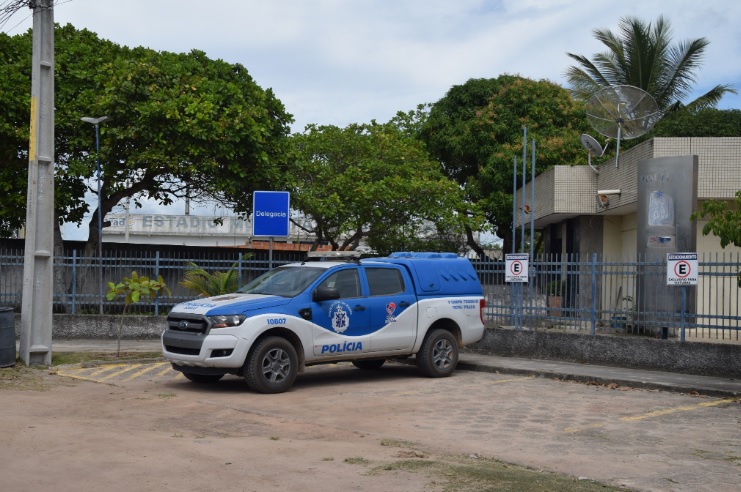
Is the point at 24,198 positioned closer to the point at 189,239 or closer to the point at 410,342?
the point at 410,342

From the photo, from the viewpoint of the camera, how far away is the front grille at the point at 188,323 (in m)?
11.7


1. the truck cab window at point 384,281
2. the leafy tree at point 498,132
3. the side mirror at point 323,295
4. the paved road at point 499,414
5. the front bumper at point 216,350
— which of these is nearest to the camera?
the paved road at point 499,414

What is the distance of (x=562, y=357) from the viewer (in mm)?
15641

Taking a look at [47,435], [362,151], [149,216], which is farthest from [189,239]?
[47,435]

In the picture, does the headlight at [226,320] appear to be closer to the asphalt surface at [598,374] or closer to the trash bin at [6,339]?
the trash bin at [6,339]

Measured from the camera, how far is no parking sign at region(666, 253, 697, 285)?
44.6 feet

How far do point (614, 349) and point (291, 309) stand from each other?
5.98 meters

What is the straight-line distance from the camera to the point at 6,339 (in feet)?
44.5

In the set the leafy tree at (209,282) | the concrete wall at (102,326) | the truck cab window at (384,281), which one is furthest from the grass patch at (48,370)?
the truck cab window at (384,281)

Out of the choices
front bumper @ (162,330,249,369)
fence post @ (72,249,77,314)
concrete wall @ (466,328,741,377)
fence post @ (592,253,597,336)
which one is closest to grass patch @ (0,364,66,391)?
front bumper @ (162,330,249,369)

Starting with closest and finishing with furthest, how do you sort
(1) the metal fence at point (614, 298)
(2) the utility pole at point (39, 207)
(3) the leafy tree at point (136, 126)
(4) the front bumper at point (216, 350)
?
1. (4) the front bumper at point (216, 350)
2. (2) the utility pole at point (39, 207)
3. (1) the metal fence at point (614, 298)
4. (3) the leafy tree at point (136, 126)

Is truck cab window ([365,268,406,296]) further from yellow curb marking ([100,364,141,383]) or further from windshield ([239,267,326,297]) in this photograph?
yellow curb marking ([100,364,141,383])

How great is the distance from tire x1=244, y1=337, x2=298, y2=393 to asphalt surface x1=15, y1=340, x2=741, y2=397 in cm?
417

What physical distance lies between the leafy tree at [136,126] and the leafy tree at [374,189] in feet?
27.8
